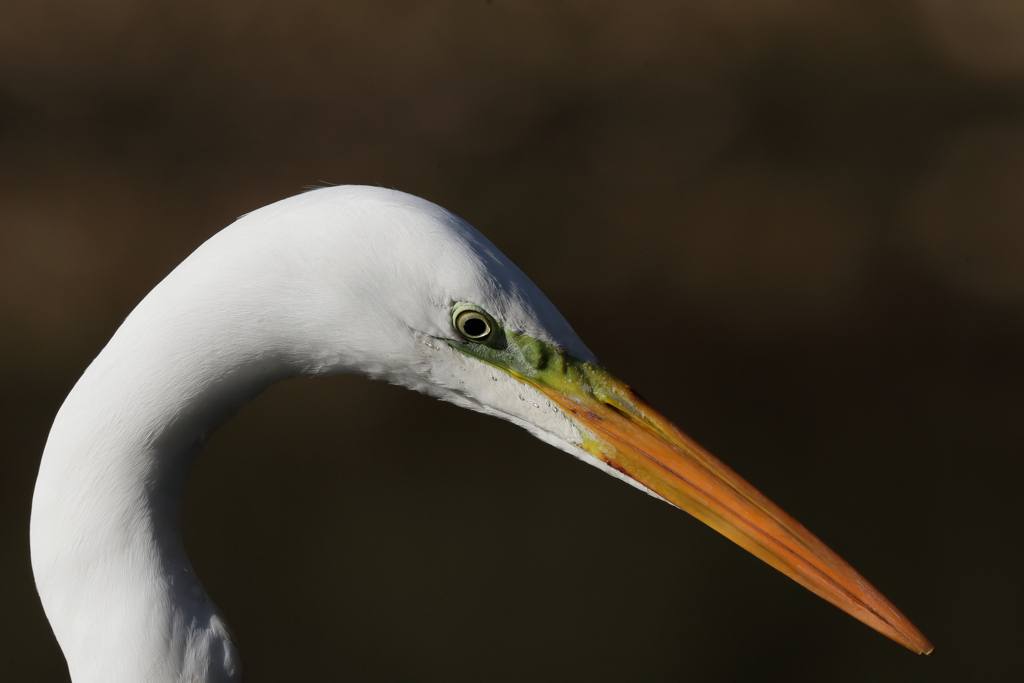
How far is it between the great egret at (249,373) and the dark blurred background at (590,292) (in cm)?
218

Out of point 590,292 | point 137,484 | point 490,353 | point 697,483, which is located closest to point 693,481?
point 697,483

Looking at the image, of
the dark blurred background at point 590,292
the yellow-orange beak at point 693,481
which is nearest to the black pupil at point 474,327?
the yellow-orange beak at point 693,481

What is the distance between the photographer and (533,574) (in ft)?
10.8

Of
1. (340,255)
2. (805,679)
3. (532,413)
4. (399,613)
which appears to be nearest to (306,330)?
(340,255)

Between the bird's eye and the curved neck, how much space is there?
0.21m

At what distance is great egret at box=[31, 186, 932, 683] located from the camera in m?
0.95

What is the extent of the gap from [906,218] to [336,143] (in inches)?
109

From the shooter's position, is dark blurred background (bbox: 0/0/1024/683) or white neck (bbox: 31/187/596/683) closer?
white neck (bbox: 31/187/596/683)

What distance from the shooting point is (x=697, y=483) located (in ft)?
3.64

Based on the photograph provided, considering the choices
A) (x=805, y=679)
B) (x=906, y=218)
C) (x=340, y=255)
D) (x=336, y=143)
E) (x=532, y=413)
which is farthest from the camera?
(x=906, y=218)

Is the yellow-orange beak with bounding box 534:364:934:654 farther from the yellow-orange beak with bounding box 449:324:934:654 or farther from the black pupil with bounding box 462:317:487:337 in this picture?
the black pupil with bounding box 462:317:487:337

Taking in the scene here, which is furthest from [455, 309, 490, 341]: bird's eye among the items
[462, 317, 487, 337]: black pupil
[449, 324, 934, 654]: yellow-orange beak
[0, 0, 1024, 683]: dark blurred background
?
[0, 0, 1024, 683]: dark blurred background

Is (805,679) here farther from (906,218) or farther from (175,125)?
(175,125)

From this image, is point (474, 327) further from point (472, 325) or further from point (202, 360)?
point (202, 360)
